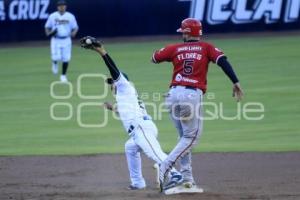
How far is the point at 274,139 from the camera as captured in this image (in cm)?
1252

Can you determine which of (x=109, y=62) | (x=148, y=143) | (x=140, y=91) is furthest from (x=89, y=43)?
(x=140, y=91)

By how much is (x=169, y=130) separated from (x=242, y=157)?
2.90 meters

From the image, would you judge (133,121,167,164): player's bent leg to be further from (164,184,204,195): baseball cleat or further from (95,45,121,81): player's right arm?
(95,45,121,81): player's right arm

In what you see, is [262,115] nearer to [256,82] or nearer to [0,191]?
[256,82]

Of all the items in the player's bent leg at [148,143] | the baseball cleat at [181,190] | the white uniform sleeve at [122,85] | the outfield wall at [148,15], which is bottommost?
the baseball cleat at [181,190]

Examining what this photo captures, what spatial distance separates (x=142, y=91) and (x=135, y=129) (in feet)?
28.8

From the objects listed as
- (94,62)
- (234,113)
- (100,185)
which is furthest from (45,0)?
(100,185)

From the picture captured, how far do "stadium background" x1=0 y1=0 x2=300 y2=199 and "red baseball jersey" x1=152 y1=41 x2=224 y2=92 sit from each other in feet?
3.98

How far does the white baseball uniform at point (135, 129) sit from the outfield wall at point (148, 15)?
18164 mm

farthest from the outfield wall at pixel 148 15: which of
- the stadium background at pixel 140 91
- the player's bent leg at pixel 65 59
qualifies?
the player's bent leg at pixel 65 59

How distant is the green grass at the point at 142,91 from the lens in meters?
12.5

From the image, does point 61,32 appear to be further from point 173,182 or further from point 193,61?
point 173,182

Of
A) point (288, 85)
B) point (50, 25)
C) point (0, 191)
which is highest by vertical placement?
point (50, 25)

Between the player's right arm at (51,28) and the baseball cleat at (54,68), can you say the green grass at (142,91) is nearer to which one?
the baseball cleat at (54,68)
